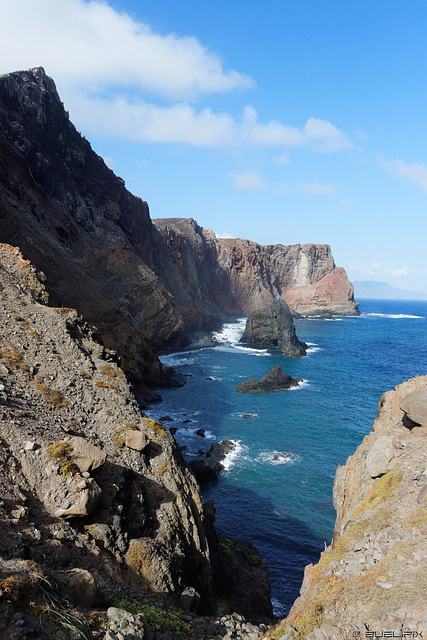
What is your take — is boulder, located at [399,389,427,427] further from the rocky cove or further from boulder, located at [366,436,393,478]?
boulder, located at [366,436,393,478]

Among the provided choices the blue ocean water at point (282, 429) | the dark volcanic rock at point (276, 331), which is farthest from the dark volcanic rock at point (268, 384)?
the dark volcanic rock at point (276, 331)

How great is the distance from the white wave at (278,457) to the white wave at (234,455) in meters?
2.47

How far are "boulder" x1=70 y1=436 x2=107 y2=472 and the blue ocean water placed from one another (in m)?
17.6

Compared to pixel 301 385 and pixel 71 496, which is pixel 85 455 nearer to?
pixel 71 496

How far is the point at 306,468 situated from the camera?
1661 inches

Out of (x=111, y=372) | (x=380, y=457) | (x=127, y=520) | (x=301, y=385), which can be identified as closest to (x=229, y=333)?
(x=301, y=385)

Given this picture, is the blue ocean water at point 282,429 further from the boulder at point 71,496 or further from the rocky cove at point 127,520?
the boulder at point 71,496

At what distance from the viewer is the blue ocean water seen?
32750 millimetres

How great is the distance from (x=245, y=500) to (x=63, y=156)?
85.5 m

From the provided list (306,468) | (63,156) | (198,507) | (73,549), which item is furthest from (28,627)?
(63,156)

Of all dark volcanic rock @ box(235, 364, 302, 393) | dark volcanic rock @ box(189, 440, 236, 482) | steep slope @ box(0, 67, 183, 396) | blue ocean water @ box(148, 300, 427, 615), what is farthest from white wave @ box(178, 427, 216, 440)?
dark volcanic rock @ box(235, 364, 302, 393)

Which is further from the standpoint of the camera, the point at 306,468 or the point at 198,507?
the point at 306,468

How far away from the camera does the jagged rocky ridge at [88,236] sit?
60.7 meters

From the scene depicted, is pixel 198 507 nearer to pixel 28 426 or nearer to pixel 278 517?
pixel 28 426
